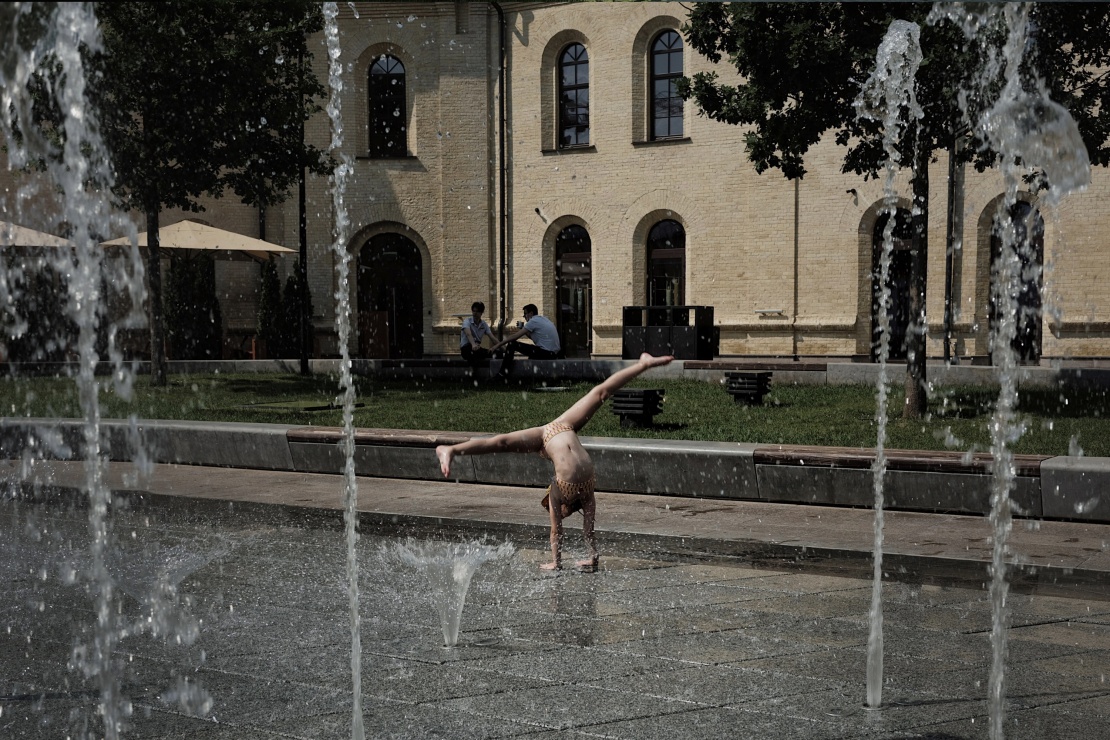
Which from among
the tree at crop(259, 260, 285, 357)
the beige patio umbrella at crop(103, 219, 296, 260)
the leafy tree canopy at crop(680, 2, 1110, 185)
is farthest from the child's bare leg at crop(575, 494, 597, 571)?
the tree at crop(259, 260, 285, 357)

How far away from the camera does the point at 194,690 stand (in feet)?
13.5

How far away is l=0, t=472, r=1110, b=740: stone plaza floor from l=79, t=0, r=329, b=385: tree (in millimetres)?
12194

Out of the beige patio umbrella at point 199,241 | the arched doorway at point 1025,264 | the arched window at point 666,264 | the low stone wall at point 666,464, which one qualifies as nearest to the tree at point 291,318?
the beige patio umbrella at point 199,241

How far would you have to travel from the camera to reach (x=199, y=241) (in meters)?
20.4

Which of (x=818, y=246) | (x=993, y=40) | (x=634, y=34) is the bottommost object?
(x=818, y=246)

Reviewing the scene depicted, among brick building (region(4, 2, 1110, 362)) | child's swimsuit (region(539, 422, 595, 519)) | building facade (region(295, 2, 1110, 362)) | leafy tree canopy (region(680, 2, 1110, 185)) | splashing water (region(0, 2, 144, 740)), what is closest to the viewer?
splashing water (region(0, 2, 144, 740))

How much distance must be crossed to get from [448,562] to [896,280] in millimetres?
19864

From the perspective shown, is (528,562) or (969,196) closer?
(528,562)

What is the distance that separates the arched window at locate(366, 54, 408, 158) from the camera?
2808 cm

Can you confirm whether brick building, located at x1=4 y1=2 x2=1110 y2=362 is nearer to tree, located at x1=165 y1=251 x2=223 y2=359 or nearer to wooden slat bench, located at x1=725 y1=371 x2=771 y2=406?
tree, located at x1=165 y1=251 x2=223 y2=359

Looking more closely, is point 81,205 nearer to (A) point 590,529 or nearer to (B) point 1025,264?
(A) point 590,529

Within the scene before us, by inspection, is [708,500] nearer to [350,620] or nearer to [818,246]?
[350,620]

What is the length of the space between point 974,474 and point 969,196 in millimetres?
16075

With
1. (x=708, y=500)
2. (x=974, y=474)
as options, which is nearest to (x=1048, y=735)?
(x=974, y=474)
